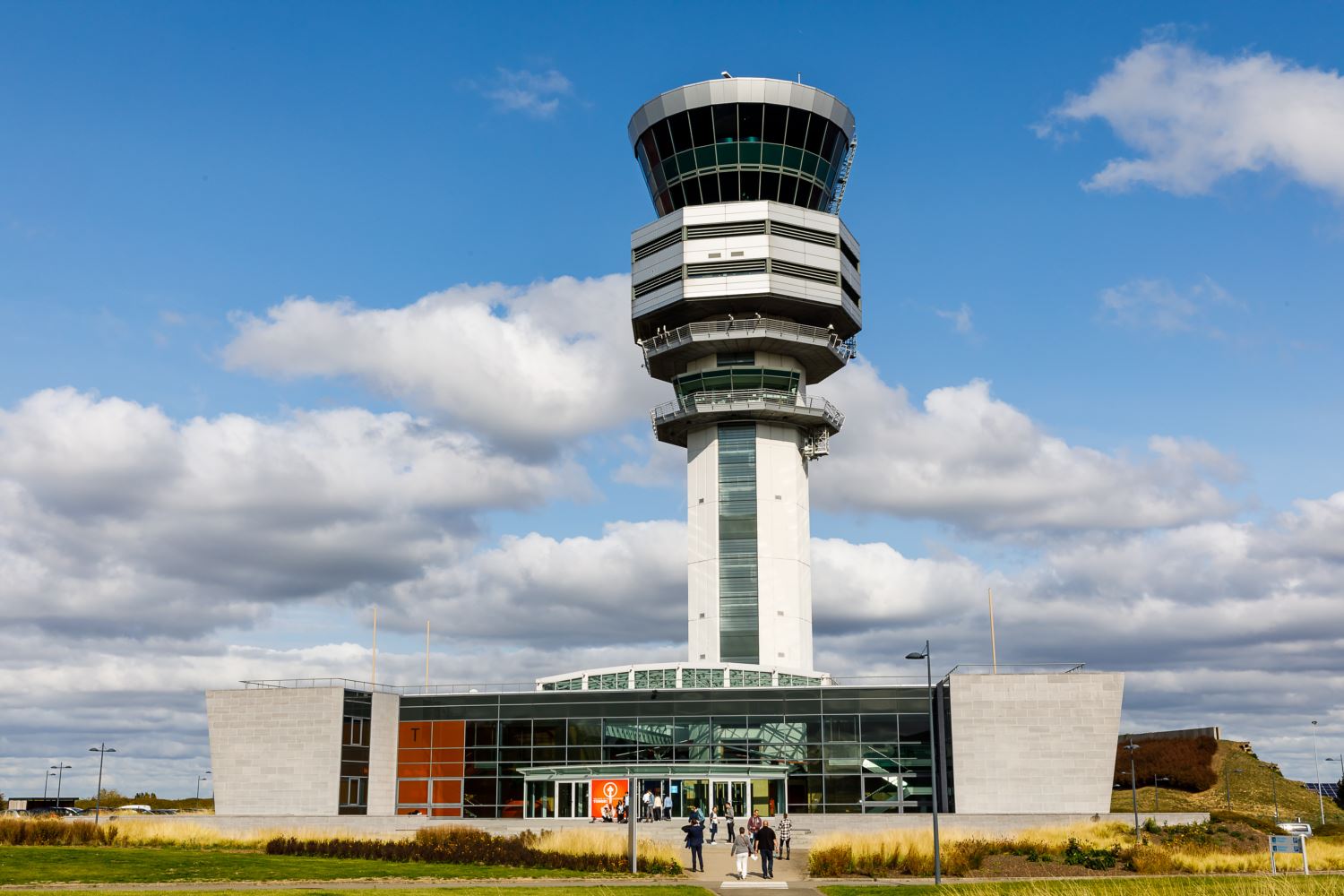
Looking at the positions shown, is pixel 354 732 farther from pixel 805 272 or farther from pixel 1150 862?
pixel 1150 862

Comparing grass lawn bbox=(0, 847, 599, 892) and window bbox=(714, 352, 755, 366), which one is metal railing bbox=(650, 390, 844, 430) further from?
grass lawn bbox=(0, 847, 599, 892)

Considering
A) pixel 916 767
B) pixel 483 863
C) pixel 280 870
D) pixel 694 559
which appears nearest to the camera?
pixel 280 870

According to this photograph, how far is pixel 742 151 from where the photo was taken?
76.0 m

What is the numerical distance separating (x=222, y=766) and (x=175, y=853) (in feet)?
69.7

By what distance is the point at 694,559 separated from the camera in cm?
7331

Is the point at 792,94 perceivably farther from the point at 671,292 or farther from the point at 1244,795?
the point at 1244,795

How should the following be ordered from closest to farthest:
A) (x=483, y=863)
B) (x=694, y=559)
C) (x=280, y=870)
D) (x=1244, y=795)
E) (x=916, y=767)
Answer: (x=280, y=870) → (x=483, y=863) → (x=916, y=767) → (x=694, y=559) → (x=1244, y=795)

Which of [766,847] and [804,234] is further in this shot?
[804,234]

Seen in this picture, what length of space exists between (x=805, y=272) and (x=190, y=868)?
49616mm

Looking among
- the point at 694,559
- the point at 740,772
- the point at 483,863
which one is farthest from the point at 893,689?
the point at 483,863

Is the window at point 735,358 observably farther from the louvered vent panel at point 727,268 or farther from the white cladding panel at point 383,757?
the white cladding panel at point 383,757

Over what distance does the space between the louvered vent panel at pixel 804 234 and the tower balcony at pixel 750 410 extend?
9.30m

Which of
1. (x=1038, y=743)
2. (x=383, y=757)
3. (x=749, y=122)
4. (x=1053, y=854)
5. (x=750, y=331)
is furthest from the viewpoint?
(x=749, y=122)

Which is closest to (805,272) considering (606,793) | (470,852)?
(606,793)
